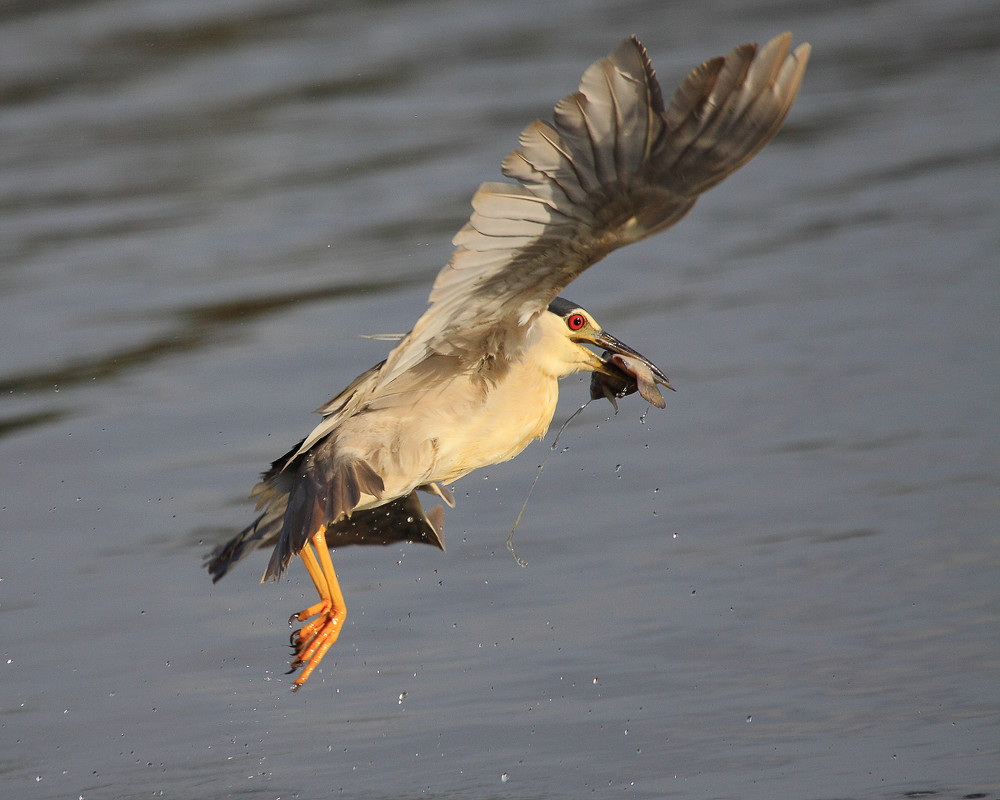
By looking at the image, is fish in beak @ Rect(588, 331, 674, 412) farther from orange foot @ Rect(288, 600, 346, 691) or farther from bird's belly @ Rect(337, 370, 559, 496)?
orange foot @ Rect(288, 600, 346, 691)

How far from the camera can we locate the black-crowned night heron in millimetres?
4121

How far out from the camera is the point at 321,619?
17.8 feet

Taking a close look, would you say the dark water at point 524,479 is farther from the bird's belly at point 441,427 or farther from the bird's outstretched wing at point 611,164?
the bird's outstretched wing at point 611,164

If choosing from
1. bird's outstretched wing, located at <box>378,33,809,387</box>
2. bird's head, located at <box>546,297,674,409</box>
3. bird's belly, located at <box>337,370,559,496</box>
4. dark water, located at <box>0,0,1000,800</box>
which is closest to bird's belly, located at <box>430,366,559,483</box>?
bird's belly, located at <box>337,370,559,496</box>

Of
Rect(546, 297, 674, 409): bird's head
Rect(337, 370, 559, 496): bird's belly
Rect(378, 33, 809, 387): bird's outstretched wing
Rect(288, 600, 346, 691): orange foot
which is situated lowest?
Rect(288, 600, 346, 691): orange foot

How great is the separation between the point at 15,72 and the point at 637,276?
872 centimetres

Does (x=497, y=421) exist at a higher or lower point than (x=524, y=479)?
higher

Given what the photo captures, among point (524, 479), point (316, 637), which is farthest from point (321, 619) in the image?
point (524, 479)

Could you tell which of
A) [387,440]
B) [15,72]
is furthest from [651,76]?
[15,72]

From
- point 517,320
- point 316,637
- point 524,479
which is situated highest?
point 517,320

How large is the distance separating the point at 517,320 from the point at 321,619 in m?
1.23

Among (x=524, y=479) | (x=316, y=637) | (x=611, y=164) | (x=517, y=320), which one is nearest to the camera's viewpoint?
(x=611, y=164)

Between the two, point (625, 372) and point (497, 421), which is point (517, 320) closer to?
point (497, 421)

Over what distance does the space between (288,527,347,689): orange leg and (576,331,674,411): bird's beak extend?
1.11m
